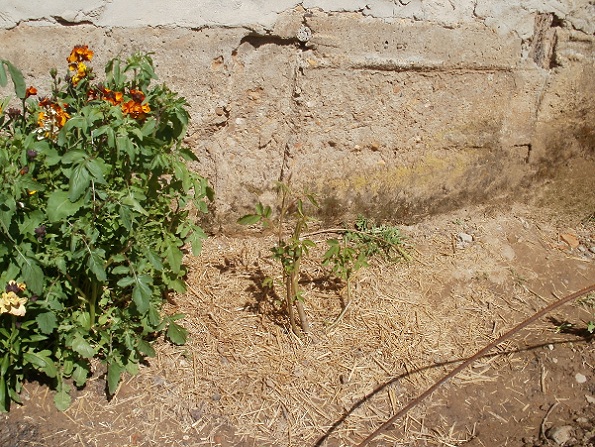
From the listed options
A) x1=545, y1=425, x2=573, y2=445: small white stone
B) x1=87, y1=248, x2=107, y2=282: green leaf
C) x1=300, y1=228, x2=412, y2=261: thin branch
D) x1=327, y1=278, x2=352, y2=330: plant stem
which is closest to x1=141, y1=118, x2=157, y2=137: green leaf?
x1=87, y1=248, x2=107, y2=282: green leaf

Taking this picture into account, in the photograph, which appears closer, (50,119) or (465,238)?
(50,119)

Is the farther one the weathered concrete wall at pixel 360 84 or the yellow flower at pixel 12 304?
the weathered concrete wall at pixel 360 84

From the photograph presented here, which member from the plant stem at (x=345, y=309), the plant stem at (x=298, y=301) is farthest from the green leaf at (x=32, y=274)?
the plant stem at (x=345, y=309)

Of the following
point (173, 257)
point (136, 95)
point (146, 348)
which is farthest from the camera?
point (146, 348)

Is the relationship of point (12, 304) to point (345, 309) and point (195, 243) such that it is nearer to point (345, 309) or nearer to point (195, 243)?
point (195, 243)

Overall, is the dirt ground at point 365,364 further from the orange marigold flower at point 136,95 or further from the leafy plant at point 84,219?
the orange marigold flower at point 136,95

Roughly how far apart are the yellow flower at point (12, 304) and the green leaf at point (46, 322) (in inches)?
3.6

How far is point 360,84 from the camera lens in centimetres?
352

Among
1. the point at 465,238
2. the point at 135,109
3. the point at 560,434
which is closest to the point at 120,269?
the point at 135,109

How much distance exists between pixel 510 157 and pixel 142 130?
238cm

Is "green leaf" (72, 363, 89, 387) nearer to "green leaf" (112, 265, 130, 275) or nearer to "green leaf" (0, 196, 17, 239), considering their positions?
"green leaf" (112, 265, 130, 275)

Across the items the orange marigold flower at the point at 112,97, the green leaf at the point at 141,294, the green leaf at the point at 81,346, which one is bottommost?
the green leaf at the point at 81,346

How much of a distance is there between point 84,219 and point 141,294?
334 mm

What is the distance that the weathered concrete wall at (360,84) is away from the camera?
312cm
